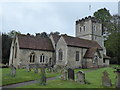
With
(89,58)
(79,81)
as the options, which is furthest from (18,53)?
(79,81)

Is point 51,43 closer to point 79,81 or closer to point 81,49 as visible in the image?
point 81,49

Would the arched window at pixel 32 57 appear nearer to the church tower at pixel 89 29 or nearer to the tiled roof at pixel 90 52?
the tiled roof at pixel 90 52

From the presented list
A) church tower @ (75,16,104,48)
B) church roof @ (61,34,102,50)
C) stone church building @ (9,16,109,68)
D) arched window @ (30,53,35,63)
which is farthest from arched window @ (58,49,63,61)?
church tower @ (75,16,104,48)

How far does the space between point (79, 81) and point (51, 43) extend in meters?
24.3

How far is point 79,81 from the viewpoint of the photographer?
13.0 metres

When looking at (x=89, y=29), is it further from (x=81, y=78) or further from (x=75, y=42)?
(x=81, y=78)

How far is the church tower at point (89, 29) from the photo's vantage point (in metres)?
43.3

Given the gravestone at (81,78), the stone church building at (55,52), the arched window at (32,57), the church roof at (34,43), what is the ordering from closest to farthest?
1. the gravestone at (81,78)
2. the stone church building at (55,52)
3. the church roof at (34,43)
4. the arched window at (32,57)

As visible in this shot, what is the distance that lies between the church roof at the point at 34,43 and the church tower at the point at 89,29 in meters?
12.7

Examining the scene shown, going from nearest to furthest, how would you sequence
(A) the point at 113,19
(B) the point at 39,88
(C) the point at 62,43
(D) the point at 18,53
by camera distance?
1. (B) the point at 39,88
2. (D) the point at 18,53
3. (C) the point at 62,43
4. (A) the point at 113,19

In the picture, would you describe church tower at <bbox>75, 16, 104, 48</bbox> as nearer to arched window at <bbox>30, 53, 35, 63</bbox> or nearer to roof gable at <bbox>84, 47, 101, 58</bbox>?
roof gable at <bbox>84, 47, 101, 58</bbox>

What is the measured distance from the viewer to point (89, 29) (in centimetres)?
4325

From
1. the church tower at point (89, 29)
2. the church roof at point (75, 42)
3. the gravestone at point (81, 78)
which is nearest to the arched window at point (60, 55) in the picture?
the church roof at point (75, 42)

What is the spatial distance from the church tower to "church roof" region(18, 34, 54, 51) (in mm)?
12663
